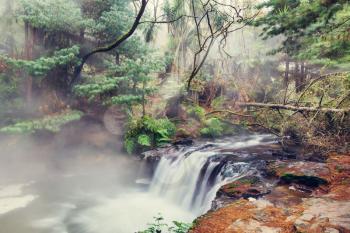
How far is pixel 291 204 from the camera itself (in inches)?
251

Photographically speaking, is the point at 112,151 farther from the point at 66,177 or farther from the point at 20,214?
the point at 20,214

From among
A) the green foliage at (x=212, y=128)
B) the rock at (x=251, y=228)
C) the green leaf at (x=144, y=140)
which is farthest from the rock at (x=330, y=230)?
the green foliage at (x=212, y=128)

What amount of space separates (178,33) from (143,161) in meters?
10.9

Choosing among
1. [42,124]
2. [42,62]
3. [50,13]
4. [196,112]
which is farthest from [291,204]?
[50,13]

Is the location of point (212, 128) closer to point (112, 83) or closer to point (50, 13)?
point (112, 83)

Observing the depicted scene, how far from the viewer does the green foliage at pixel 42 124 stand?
43.4 feet

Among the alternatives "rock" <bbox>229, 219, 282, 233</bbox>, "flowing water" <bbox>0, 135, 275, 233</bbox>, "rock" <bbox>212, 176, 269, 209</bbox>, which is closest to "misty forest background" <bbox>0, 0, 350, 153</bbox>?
"flowing water" <bbox>0, 135, 275, 233</bbox>

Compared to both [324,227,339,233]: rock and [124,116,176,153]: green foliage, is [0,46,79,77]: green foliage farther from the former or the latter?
[324,227,339,233]: rock

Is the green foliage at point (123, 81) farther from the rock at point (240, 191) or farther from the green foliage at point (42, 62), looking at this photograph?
the rock at point (240, 191)

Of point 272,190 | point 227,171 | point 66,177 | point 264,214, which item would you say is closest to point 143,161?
point 66,177

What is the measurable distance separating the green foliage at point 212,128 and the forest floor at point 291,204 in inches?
310

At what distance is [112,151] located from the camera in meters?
15.8

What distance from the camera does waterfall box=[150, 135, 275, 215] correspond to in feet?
34.4

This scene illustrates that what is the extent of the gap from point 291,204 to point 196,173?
5793 mm
